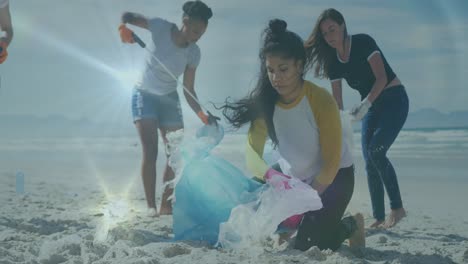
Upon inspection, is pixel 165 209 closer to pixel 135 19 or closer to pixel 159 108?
pixel 159 108

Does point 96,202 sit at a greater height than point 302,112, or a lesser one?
lesser

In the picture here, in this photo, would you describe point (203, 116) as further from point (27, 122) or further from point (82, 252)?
point (27, 122)

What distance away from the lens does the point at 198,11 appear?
13.1ft

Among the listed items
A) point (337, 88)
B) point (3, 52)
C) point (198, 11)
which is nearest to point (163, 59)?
point (198, 11)

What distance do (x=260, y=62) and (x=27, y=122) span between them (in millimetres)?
20064

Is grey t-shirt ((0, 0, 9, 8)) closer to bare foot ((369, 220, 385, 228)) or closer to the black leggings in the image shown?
the black leggings

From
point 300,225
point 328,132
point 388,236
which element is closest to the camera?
point 328,132

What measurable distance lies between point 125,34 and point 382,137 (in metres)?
1.89

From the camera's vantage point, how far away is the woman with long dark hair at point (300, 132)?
2754 mm

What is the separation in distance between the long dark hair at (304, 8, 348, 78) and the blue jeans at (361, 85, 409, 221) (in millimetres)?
402

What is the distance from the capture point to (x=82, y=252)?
2.87 m

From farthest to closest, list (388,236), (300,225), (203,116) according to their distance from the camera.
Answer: (203,116)
(388,236)
(300,225)

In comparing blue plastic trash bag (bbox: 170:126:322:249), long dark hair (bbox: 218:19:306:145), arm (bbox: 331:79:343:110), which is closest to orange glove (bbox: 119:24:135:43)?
blue plastic trash bag (bbox: 170:126:322:249)

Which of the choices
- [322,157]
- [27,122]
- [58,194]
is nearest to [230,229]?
[322,157]
